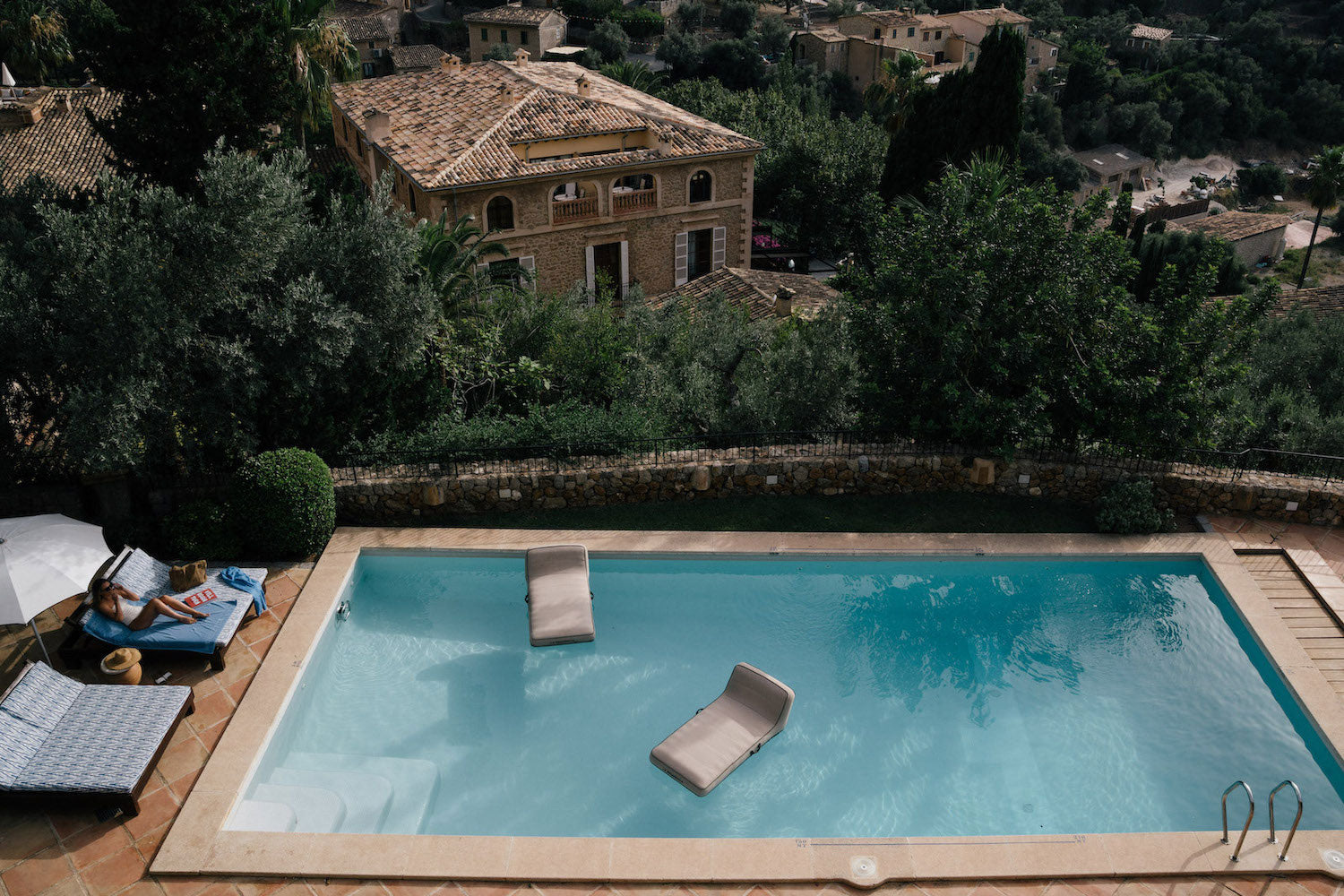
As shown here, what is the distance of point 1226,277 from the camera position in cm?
4719

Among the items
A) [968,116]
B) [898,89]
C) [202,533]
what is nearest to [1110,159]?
[898,89]

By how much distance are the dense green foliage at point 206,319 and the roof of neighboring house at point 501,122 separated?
37.8ft

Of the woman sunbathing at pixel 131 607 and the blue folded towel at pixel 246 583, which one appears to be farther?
the blue folded towel at pixel 246 583

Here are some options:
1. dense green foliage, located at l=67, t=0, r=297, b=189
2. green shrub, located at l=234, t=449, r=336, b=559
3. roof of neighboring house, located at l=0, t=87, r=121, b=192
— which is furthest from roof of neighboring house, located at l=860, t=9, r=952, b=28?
green shrub, located at l=234, t=449, r=336, b=559

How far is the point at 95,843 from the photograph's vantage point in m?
9.49

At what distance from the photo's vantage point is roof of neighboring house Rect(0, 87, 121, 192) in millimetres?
34406

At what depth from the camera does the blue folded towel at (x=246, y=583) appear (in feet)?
40.9

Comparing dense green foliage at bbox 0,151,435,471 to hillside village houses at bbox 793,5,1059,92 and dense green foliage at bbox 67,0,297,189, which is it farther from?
hillside village houses at bbox 793,5,1059,92

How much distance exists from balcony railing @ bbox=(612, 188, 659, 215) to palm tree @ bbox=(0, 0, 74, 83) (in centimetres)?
2722

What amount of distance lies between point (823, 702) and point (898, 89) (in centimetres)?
4096

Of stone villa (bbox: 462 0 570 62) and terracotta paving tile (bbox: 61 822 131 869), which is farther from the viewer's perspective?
stone villa (bbox: 462 0 570 62)

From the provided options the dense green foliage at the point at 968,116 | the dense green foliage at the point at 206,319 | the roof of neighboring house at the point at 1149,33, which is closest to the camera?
the dense green foliage at the point at 206,319

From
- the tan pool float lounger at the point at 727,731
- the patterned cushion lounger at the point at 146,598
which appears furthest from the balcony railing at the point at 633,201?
the tan pool float lounger at the point at 727,731

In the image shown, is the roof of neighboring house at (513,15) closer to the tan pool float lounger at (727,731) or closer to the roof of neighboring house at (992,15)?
the roof of neighboring house at (992,15)
